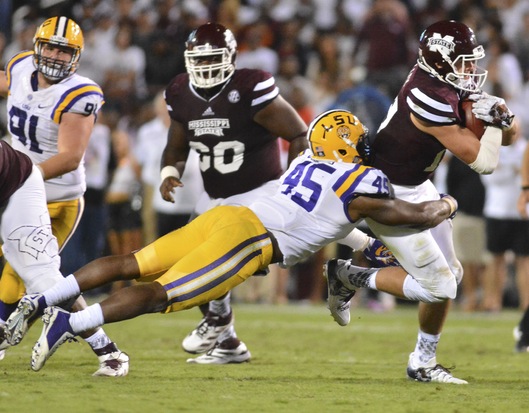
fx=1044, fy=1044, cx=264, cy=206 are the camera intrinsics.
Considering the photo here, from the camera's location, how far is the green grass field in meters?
4.32

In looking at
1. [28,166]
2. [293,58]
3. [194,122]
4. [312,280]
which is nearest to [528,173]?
[194,122]

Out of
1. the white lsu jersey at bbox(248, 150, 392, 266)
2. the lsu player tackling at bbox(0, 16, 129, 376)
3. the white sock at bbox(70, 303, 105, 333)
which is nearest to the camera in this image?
the white sock at bbox(70, 303, 105, 333)

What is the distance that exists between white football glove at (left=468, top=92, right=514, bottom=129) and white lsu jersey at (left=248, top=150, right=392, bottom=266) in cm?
56

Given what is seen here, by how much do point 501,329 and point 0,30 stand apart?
6.61 m

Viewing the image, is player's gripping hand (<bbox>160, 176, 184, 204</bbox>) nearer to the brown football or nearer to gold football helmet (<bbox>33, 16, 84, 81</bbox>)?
gold football helmet (<bbox>33, 16, 84, 81</bbox>)

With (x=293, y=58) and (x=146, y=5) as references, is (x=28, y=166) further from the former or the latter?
(x=146, y=5)

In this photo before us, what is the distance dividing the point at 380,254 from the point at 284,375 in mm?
855

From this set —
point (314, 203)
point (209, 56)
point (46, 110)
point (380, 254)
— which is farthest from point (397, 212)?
point (46, 110)

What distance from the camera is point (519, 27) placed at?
1257 centimetres

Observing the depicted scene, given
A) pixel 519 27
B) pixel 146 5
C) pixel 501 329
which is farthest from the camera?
pixel 146 5

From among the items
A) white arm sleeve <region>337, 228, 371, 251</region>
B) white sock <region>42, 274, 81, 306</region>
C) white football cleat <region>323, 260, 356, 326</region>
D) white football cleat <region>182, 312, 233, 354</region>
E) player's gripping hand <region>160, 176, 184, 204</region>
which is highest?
player's gripping hand <region>160, 176, 184, 204</region>

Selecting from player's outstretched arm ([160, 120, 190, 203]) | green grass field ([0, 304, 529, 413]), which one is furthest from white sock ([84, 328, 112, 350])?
player's outstretched arm ([160, 120, 190, 203])

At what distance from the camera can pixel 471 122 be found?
17.0ft

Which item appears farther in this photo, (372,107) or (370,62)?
(370,62)
